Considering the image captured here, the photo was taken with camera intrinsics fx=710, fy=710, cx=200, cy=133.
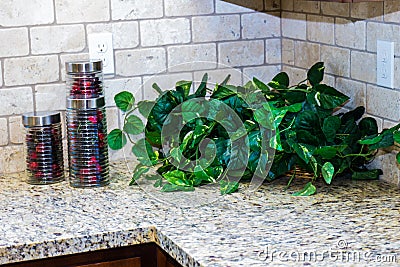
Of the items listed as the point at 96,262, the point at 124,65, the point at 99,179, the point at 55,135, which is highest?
the point at 124,65

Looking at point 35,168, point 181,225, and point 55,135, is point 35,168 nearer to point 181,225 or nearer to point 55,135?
point 55,135

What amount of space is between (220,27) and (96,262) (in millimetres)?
954

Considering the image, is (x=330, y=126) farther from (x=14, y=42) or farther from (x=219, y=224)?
(x=14, y=42)

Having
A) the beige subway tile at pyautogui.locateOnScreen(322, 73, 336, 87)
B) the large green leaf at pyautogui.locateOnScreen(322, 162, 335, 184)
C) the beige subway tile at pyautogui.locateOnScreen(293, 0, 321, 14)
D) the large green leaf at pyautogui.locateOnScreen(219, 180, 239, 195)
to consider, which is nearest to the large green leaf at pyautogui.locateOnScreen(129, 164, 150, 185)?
the large green leaf at pyautogui.locateOnScreen(219, 180, 239, 195)

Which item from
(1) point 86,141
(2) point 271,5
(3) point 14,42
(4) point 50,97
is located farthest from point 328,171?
(3) point 14,42

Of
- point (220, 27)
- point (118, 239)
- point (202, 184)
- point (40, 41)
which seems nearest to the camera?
point (118, 239)

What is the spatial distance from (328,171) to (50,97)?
2.80 ft

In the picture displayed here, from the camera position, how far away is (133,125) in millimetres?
2035

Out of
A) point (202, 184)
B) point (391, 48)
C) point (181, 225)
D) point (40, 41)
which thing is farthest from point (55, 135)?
point (391, 48)

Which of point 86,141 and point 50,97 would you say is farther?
point 50,97

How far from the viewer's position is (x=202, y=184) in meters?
1.84

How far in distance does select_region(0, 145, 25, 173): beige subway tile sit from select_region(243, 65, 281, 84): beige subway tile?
73 centimetres

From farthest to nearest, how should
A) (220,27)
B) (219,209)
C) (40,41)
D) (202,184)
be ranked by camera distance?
(220,27)
(40,41)
(202,184)
(219,209)

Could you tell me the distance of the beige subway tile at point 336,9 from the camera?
6.34 ft
